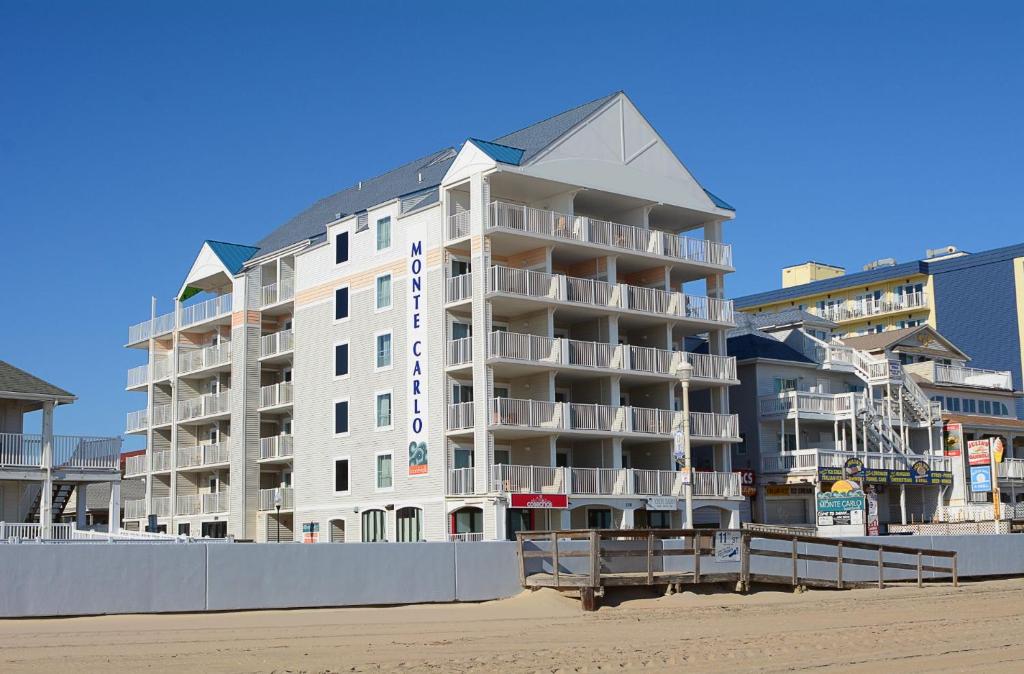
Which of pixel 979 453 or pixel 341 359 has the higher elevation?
pixel 341 359

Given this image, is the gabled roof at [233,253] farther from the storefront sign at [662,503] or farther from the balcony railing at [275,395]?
the storefront sign at [662,503]

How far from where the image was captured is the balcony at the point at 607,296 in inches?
1827

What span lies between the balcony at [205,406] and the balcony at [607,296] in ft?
63.4

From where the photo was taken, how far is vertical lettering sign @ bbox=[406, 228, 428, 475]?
47594 mm

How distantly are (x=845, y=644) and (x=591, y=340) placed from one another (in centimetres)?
3010

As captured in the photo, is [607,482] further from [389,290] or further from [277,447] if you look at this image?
[277,447]

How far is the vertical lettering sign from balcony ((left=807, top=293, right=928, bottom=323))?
127 ft

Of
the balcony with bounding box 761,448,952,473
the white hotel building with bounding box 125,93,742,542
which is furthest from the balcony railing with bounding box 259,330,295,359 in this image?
the balcony with bounding box 761,448,952,473

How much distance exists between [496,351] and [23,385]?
15.9 meters

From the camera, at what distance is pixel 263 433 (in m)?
59.6

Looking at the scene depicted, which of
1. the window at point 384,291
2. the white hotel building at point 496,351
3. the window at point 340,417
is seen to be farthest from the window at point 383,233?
the window at point 340,417

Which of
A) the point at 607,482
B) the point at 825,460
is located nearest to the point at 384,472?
the point at 607,482

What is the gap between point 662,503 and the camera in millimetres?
48469

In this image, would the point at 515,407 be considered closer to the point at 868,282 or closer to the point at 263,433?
the point at 263,433
